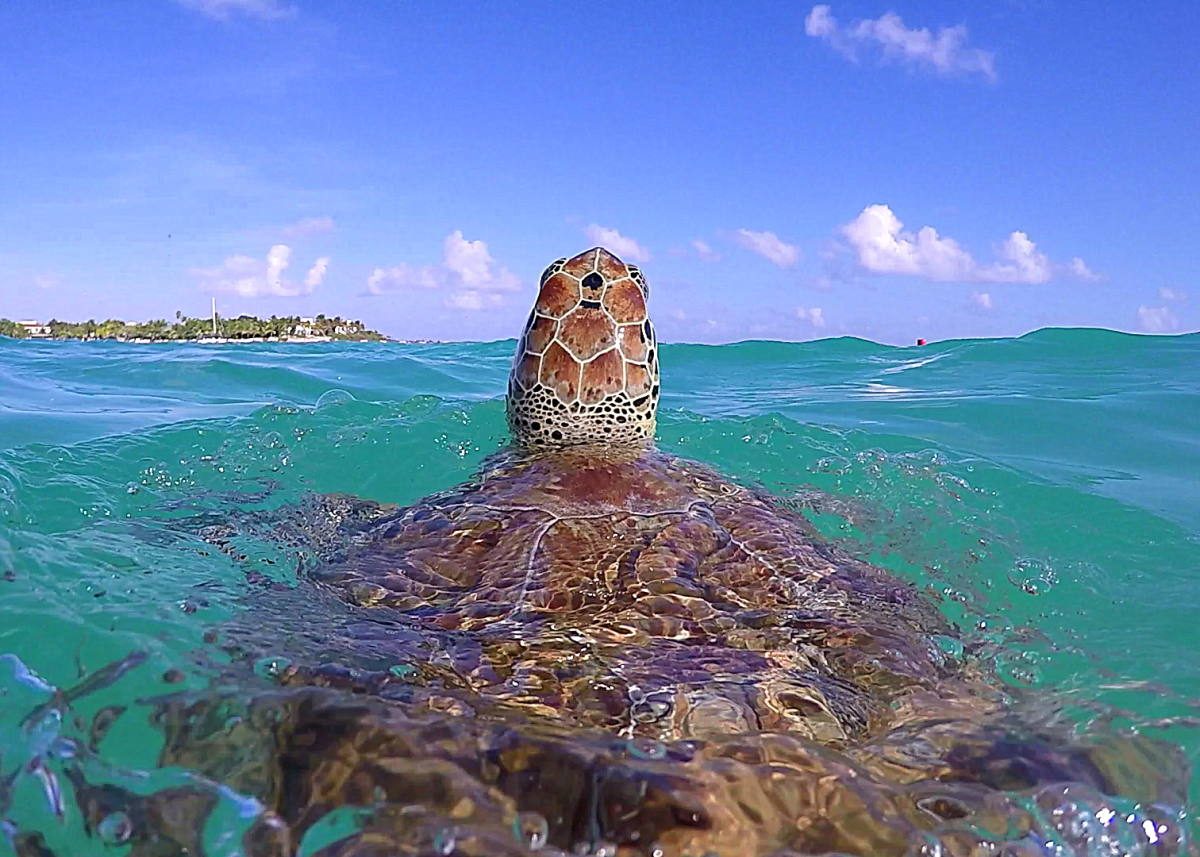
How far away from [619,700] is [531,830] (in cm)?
51

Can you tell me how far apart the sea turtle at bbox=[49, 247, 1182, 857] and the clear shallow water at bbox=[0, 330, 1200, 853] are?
23cm

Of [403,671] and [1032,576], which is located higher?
[403,671]

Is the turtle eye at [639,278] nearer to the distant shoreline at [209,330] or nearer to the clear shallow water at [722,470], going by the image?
the clear shallow water at [722,470]

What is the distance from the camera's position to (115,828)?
71.1 inches

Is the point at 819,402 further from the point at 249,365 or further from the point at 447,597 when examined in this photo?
the point at 447,597

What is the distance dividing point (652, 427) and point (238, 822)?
306 cm

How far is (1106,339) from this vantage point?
70.2 feet

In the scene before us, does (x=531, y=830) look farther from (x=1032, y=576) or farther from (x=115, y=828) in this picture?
(x=1032, y=576)

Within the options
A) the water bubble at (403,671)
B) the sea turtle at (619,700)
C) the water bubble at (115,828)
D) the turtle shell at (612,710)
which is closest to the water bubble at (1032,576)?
the sea turtle at (619,700)

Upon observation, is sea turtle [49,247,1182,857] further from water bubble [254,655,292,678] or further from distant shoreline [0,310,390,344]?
distant shoreline [0,310,390,344]

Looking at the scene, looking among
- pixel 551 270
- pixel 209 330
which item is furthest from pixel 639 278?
pixel 209 330

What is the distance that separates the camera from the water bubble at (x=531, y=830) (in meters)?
1.64

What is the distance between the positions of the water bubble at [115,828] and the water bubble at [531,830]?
0.79 metres

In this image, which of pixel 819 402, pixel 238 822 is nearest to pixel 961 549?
pixel 238 822
